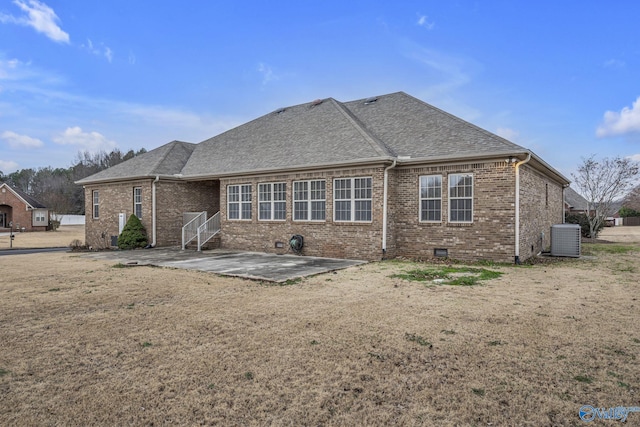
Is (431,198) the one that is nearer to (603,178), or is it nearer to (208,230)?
(208,230)

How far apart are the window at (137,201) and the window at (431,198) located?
13.9 meters

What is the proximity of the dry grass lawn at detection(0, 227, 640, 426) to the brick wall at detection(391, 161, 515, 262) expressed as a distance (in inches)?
146

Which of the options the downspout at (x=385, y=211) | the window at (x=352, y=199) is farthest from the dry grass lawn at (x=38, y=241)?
the downspout at (x=385, y=211)

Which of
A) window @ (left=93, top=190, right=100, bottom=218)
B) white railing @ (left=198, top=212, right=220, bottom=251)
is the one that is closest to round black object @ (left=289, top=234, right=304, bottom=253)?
white railing @ (left=198, top=212, right=220, bottom=251)

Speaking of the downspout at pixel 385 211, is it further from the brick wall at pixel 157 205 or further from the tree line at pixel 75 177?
the tree line at pixel 75 177

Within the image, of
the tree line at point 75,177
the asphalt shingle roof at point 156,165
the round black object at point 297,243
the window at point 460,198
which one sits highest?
the tree line at point 75,177

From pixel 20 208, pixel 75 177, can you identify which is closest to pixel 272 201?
pixel 20 208

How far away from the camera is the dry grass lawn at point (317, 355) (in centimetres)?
292

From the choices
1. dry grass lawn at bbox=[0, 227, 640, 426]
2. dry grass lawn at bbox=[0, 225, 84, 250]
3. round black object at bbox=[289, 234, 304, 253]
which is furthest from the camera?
dry grass lawn at bbox=[0, 225, 84, 250]

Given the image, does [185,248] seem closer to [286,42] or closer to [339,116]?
[339,116]

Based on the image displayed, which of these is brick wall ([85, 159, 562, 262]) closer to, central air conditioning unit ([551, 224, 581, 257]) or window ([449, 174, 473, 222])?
window ([449, 174, 473, 222])

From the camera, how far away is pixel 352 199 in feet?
42.6

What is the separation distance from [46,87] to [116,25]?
26.0 feet

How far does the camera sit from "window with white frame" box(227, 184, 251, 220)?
1592cm
